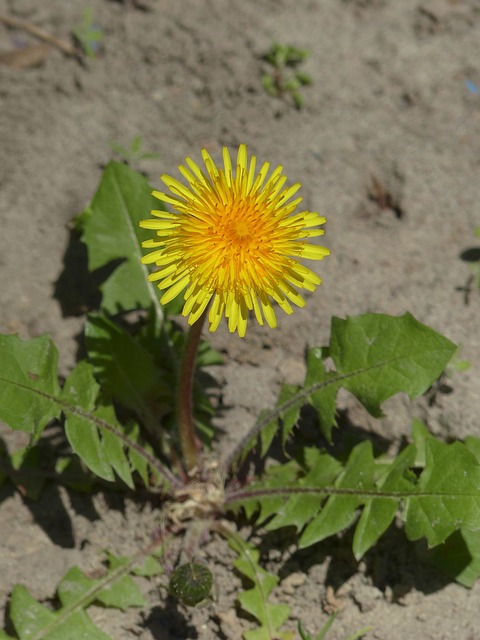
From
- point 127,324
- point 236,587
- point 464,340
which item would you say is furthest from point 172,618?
point 464,340

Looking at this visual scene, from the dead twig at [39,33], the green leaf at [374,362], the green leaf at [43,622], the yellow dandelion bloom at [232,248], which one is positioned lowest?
the green leaf at [43,622]

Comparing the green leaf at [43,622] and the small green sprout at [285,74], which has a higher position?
the small green sprout at [285,74]

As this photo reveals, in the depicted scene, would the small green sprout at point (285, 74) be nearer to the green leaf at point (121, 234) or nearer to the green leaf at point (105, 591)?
the green leaf at point (121, 234)

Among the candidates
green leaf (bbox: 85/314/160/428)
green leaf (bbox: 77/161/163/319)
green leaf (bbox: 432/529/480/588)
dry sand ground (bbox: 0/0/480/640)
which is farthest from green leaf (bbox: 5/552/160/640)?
green leaf (bbox: 432/529/480/588)

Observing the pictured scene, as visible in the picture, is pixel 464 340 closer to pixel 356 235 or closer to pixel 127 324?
pixel 356 235

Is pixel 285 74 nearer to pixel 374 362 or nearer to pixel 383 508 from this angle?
pixel 374 362

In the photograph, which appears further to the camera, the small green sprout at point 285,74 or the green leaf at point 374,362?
the small green sprout at point 285,74

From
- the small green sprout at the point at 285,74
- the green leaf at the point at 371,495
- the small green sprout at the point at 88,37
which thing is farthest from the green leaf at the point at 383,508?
the small green sprout at the point at 88,37
